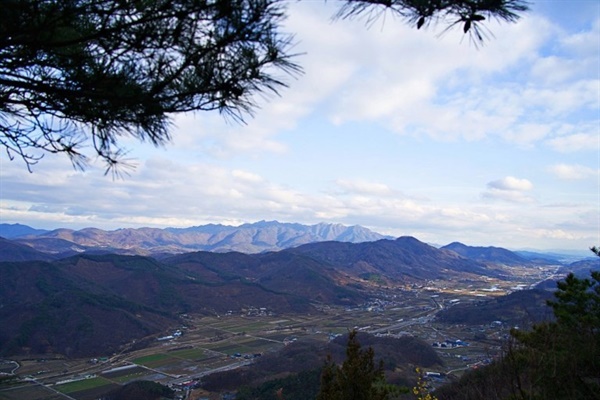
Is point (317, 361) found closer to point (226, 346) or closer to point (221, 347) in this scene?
point (221, 347)

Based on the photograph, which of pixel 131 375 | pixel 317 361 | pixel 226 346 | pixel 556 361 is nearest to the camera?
pixel 556 361

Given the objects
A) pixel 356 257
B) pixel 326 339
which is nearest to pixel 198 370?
pixel 326 339

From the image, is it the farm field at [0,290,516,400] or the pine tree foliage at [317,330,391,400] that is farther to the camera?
the farm field at [0,290,516,400]

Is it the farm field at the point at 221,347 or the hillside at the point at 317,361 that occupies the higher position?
the hillside at the point at 317,361

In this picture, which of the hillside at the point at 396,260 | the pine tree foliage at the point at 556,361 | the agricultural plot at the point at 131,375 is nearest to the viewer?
the pine tree foliage at the point at 556,361

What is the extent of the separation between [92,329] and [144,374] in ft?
68.7

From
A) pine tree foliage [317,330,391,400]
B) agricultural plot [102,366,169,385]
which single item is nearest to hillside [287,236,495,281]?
agricultural plot [102,366,169,385]

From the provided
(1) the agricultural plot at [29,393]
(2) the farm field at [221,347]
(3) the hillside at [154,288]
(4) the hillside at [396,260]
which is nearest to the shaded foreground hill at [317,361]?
(2) the farm field at [221,347]

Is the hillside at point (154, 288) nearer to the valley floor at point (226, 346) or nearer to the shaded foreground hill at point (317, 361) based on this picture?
the valley floor at point (226, 346)

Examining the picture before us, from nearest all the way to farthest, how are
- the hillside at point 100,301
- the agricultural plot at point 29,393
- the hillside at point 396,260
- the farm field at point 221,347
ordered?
the agricultural plot at point 29,393 → the farm field at point 221,347 → the hillside at point 100,301 → the hillside at point 396,260

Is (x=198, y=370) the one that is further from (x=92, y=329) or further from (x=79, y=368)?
(x=92, y=329)

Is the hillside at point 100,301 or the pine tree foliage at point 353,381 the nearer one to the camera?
the pine tree foliage at point 353,381

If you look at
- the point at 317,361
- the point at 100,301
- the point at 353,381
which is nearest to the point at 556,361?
the point at 353,381

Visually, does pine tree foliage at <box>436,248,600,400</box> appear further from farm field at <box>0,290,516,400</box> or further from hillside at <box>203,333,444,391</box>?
hillside at <box>203,333,444,391</box>
